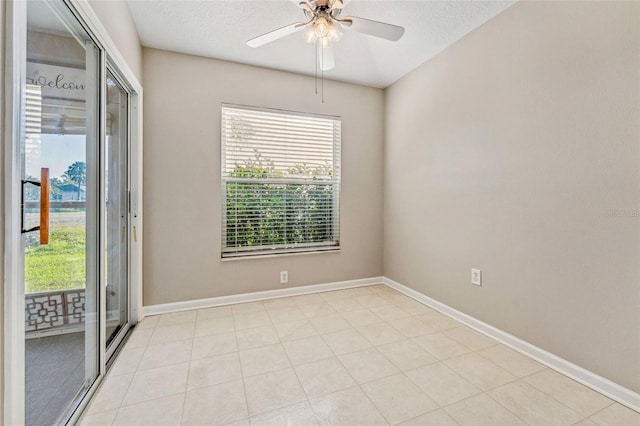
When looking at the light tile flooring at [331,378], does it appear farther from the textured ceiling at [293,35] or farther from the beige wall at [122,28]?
the textured ceiling at [293,35]

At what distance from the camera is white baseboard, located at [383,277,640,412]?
153 centimetres

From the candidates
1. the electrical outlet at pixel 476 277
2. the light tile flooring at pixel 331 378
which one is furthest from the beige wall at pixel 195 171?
the electrical outlet at pixel 476 277

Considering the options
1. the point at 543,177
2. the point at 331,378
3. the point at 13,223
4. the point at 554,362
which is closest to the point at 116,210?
the point at 13,223

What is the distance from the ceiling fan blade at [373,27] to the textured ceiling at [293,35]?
43cm

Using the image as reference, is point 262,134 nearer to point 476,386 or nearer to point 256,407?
point 256,407

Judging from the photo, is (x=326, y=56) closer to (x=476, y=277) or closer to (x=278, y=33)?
(x=278, y=33)

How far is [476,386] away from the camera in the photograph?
1658mm

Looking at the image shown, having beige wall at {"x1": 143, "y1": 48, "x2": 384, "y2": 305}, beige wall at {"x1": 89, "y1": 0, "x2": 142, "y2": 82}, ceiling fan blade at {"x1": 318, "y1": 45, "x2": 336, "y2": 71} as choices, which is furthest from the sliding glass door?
ceiling fan blade at {"x1": 318, "y1": 45, "x2": 336, "y2": 71}

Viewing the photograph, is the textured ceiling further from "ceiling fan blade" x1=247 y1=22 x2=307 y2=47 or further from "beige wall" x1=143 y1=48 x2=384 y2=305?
"ceiling fan blade" x1=247 y1=22 x2=307 y2=47

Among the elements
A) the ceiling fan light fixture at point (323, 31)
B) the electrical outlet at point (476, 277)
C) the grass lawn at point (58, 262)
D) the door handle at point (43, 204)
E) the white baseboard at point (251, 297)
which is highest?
the ceiling fan light fixture at point (323, 31)

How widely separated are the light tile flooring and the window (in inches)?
35.8

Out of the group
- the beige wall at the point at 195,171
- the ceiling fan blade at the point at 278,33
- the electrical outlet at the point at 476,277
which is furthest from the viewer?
the beige wall at the point at 195,171

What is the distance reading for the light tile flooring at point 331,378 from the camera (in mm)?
1435

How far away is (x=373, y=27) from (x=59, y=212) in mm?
1998
